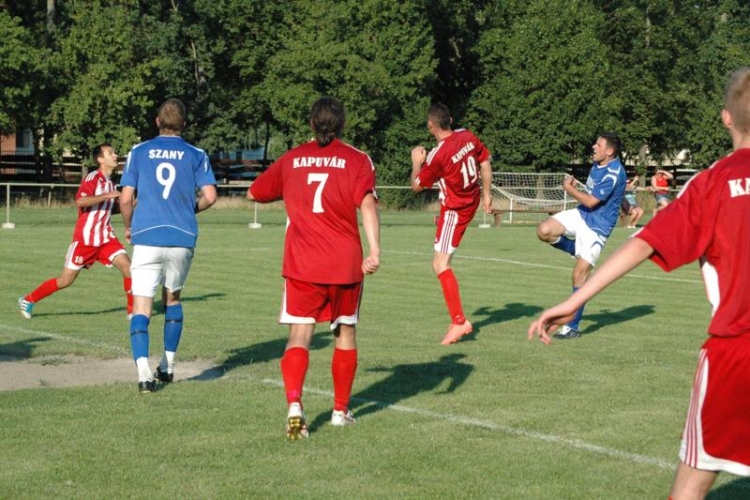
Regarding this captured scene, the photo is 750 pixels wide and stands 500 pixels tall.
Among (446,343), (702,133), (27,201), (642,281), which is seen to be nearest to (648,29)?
(702,133)

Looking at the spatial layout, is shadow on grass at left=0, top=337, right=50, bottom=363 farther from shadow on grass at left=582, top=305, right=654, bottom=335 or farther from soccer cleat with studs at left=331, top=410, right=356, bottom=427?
shadow on grass at left=582, top=305, right=654, bottom=335

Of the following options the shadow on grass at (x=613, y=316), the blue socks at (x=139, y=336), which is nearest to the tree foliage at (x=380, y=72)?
the shadow on grass at (x=613, y=316)

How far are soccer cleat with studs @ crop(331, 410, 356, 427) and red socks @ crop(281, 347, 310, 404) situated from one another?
0.40 metres

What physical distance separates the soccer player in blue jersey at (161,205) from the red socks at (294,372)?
1779 millimetres

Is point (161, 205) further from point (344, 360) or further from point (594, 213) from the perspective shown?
point (594, 213)

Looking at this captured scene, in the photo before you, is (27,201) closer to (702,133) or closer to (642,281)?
(642,281)

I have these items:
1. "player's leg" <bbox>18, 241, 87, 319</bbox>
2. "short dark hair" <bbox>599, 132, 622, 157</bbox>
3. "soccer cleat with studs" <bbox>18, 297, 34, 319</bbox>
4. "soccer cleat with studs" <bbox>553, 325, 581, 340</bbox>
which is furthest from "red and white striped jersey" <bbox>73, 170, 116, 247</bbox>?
"short dark hair" <bbox>599, 132, 622, 157</bbox>

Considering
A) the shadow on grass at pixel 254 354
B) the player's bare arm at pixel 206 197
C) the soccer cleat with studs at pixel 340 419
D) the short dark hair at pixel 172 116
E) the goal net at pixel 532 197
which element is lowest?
the goal net at pixel 532 197

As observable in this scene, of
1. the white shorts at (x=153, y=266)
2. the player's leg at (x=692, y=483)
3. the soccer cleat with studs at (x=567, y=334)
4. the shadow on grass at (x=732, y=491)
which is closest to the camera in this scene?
the player's leg at (x=692, y=483)

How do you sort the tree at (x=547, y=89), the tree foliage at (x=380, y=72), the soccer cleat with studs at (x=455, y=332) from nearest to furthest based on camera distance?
the soccer cleat with studs at (x=455, y=332) < the tree foliage at (x=380, y=72) < the tree at (x=547, y=89)

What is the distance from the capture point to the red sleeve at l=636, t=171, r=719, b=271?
4355 millimetres

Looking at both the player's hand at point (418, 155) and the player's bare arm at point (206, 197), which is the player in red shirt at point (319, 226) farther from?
the player's hand at point (418, 155)

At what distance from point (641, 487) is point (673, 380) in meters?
3.61

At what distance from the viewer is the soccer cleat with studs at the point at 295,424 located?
738 centimetres
